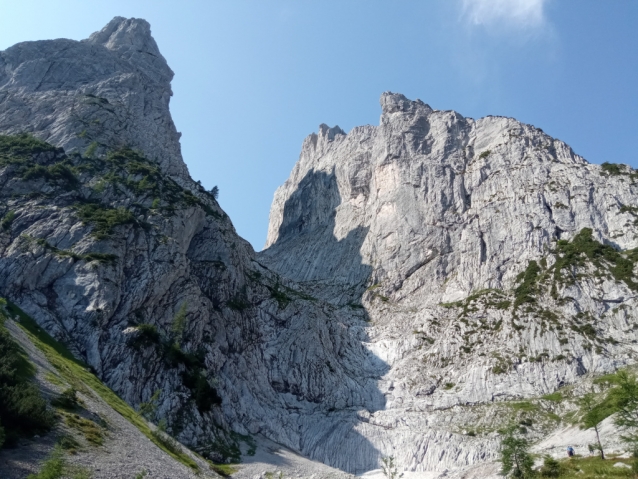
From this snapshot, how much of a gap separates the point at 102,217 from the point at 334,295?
68.2 m

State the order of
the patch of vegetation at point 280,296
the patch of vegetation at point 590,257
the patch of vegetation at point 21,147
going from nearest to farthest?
the patch of vegetation at point 21,147 < the patch of vegetation at point 590,257 < the patch of vegetation at point 280,296

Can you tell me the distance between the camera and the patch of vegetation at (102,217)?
78375 millimetres

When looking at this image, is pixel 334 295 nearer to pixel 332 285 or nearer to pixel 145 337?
pixel 332 285

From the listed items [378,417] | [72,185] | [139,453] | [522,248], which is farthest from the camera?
[522,248]

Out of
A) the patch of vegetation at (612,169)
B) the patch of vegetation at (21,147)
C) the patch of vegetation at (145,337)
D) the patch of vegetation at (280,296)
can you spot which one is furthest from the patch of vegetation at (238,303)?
the patch of vegetation at (612,169)

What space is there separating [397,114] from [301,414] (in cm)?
11825

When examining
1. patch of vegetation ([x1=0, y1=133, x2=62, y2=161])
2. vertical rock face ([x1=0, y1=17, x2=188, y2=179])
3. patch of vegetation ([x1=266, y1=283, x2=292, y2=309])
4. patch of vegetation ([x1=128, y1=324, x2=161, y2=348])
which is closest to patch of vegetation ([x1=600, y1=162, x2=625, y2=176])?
patch of vegetation ([x1=266, y1=283, x2=292, y2=309])

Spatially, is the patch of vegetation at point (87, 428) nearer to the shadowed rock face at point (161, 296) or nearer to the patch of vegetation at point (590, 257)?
the shadowed rock face at point (161, 296)

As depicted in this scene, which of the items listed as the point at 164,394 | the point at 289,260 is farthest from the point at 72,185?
the point at 289,260

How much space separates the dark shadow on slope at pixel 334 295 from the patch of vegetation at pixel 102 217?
1694 inches

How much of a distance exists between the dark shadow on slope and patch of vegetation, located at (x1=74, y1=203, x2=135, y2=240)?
4303cm

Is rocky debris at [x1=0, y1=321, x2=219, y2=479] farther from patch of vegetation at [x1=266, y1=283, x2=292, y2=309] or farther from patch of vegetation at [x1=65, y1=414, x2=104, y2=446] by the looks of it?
patch of vegetation at [x1=266, y1=283, x2=292, y2=309]

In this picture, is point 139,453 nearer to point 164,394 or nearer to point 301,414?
point 164,394

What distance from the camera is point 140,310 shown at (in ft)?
242
